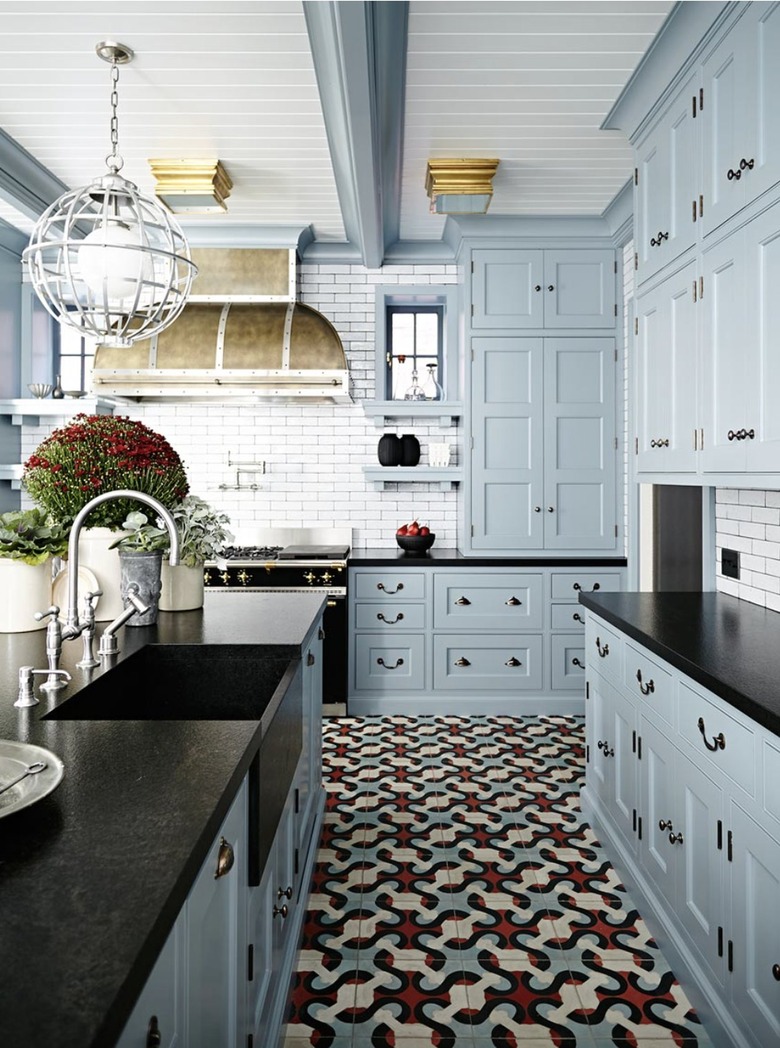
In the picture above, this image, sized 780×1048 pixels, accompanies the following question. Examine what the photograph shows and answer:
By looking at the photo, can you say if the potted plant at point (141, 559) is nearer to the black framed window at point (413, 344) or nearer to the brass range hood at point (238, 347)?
the brass range hood at point (238, 347)

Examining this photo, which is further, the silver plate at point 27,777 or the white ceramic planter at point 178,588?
the white ceramic planter at point 178,588

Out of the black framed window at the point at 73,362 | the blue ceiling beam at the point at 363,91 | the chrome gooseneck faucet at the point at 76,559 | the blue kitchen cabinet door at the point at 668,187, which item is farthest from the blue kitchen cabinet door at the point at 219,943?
the black framed window at the point at 73,362

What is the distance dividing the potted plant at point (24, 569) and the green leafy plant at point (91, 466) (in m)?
0.13

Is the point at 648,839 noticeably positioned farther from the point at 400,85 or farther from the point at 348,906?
the point at 400,85

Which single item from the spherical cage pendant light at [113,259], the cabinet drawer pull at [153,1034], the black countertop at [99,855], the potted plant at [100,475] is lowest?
the cabinet drawer pull at [153,1034]

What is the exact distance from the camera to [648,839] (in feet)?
8.11

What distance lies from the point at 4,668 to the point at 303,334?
320 cm

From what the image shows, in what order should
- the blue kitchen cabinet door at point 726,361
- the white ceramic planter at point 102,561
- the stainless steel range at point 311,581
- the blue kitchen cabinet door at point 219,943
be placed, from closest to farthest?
the blue kitchen cabinet door at point 219,943
the blue kitchen cabinet door at point 726,361
the white ceramic planter at point 102,561
the stainless steel range at point 311,581

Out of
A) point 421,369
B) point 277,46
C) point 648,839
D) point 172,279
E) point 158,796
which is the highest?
point 277,46

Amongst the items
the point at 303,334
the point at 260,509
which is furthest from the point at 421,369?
the point at 260,509

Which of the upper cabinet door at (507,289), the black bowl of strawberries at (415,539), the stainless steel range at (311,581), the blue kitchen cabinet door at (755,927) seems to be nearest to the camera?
the blue kitchen cabinet door at (755,927)

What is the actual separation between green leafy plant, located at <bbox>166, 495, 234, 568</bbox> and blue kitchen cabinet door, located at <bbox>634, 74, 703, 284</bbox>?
75.0 inches

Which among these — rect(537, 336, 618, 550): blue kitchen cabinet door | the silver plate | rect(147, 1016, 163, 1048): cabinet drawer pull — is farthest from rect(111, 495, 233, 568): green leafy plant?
rect(537, 336, 618, 550): blue kitchen cabinet door

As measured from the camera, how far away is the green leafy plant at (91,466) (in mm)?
2404
